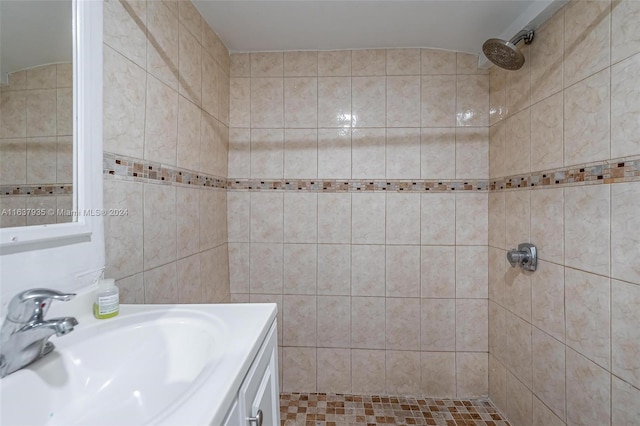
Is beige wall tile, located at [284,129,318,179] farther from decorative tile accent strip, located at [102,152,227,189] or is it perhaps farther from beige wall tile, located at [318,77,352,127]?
decorative tile accent strip, located at [102,152,227,189]

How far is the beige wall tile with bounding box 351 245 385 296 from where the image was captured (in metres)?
1.73

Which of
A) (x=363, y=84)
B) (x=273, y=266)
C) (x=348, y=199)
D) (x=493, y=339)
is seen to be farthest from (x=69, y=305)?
(x=493, y=339)

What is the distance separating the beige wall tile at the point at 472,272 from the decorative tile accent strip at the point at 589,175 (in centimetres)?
A: 48

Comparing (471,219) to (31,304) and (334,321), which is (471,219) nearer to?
(334,321)

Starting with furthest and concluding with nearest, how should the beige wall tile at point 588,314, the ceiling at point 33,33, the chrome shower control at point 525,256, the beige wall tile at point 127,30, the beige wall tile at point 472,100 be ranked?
the beige wall tile at point 472,100 < the chrome shower control at point 525,256 < the beige wall tile at point 588,314 < the beige wall tile at point 127,30 < the ceiling at point 33,33

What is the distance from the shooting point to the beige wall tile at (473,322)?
5.60ft

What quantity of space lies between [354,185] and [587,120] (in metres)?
1.08

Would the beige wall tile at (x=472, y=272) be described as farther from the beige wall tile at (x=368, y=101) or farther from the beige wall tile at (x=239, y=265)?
the beige wall tile at (x=239, y=265)

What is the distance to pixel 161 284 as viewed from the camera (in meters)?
1.12

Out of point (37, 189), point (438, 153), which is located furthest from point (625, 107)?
point (37, 189)

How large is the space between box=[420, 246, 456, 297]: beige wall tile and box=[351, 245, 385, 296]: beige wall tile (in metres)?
0.26

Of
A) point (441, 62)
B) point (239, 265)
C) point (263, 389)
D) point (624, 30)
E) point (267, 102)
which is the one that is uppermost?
point (441, 62)

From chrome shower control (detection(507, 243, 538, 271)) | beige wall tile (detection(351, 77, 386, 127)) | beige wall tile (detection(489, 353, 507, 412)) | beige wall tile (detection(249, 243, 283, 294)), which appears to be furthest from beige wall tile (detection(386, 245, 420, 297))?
beige wall tile (detection(351, 77, 386, 127))

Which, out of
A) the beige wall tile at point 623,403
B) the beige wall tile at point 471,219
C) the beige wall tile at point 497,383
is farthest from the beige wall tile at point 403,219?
the beige wall tile at point 623,403
